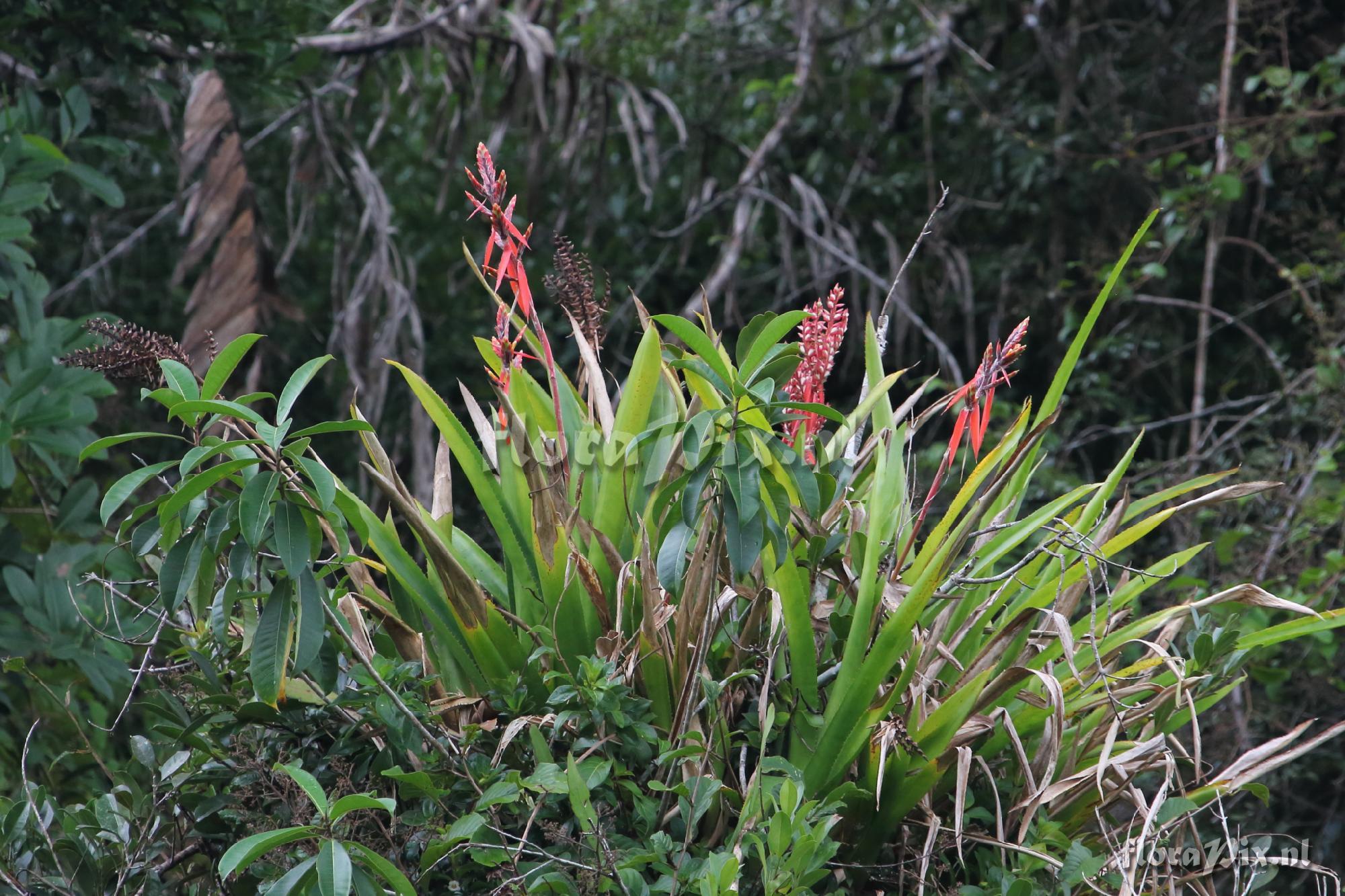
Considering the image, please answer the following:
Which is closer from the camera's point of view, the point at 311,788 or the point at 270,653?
the point at 311,788

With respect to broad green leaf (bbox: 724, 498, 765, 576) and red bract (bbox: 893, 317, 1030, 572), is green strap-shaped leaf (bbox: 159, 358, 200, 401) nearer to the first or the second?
broad green leaf (bbox: 724, 498, 765, 576)

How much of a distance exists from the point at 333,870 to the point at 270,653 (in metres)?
0.23

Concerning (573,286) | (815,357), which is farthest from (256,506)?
(815,357)

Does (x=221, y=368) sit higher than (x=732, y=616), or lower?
higher

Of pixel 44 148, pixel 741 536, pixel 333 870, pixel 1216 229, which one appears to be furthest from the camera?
pixel 1216 229

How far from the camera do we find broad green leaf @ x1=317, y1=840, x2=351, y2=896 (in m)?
0.96

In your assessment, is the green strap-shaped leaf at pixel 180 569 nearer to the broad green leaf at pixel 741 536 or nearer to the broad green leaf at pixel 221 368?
the broad green leaf at pixel 221 368

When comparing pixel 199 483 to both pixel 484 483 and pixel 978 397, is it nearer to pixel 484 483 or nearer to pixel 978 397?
pixel 484 483

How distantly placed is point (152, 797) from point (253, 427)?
0.50 meters

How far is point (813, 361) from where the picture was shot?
141cm

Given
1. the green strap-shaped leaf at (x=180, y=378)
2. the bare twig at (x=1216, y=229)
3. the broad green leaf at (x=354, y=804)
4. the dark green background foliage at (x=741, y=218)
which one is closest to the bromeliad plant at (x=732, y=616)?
the green strap-shaped leaf at (x=180, y=378)

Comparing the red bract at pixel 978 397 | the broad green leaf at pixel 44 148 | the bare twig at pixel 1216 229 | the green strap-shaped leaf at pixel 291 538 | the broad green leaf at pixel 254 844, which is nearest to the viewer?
the broad green leaf at pixel 254 844

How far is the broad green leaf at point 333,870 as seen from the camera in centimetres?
96

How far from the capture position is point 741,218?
363cm
